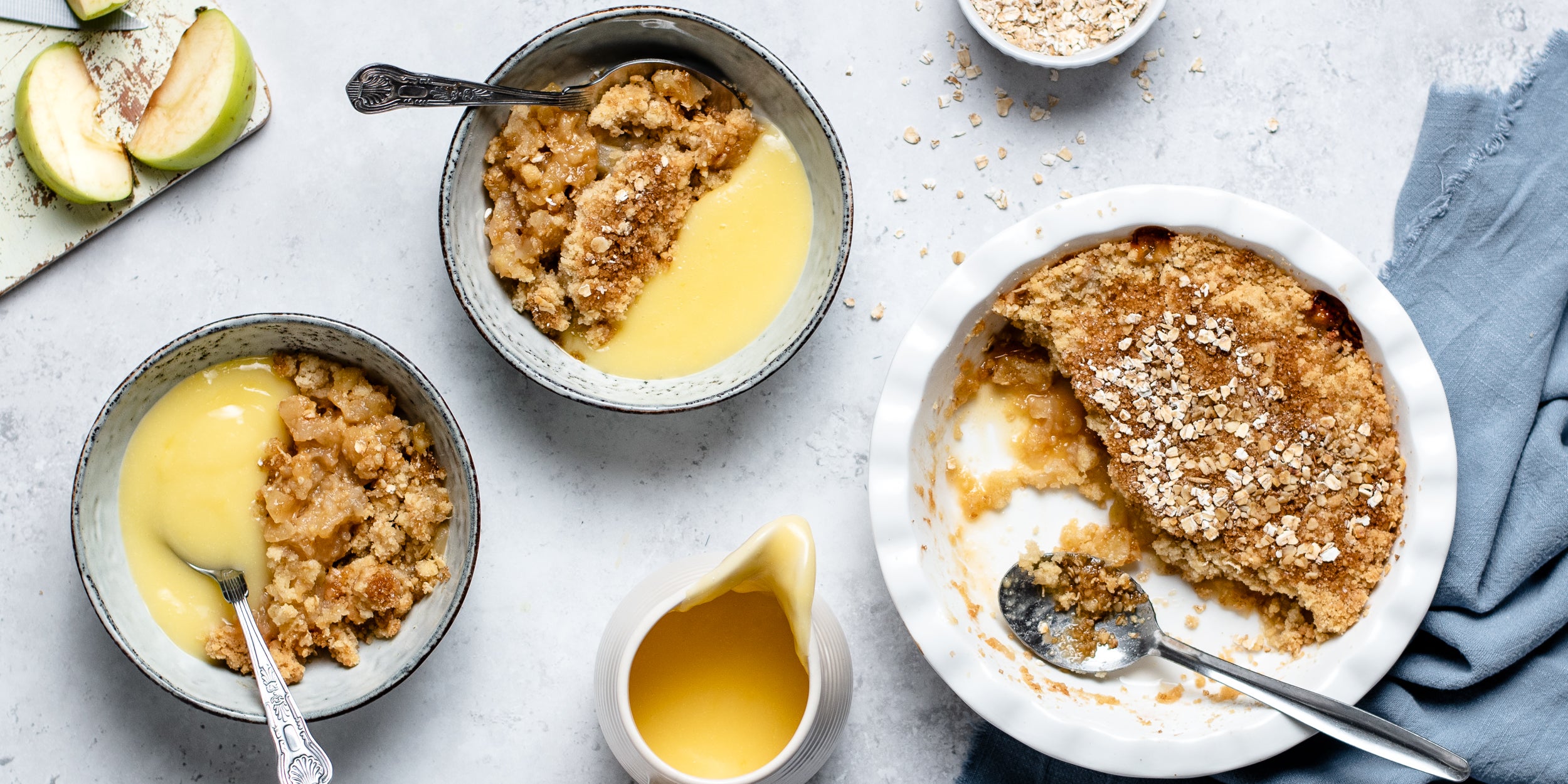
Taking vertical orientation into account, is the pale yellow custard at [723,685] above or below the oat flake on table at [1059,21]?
below

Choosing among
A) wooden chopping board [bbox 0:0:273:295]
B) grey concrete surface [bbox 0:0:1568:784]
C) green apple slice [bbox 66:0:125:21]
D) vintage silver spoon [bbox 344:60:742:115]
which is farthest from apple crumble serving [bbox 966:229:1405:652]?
green apple slice [bbox 66:0:125:21]

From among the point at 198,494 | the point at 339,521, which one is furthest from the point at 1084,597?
the point at 198,494

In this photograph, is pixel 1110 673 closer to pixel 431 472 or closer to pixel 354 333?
pixel 431 472

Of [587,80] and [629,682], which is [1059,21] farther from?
[629,682]

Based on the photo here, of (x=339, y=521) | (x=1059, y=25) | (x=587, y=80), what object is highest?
(x=1059, y=25)

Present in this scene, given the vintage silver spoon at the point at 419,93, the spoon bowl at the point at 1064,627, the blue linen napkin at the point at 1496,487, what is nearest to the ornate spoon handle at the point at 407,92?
the vintage silver spoon at the point at 419,93

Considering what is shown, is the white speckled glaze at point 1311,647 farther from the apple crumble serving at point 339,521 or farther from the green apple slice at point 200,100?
the green apple slice at point 200,100

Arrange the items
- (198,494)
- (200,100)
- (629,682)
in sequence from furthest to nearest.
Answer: (200,100), (198,494), (629,682)
